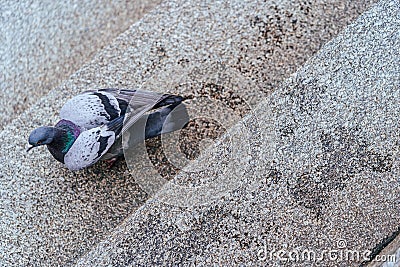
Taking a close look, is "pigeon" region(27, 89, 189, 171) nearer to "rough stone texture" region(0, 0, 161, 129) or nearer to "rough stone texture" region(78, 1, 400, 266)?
"rough stone texture" region(78, 1, 400, 266)

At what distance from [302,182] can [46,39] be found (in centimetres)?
183

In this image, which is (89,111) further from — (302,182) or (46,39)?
(46,39)

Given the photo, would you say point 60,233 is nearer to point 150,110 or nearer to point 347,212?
point 150,110

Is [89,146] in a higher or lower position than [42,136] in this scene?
lower

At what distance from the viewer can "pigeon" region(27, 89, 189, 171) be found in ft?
6.08

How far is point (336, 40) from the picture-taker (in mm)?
1873

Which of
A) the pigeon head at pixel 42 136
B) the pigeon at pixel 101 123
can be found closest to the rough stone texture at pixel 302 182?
the pigeon at pixel 101 123

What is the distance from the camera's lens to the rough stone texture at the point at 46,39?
2740mm

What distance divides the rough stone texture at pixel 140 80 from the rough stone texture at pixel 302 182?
300 mm

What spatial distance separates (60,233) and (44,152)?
15.0 inches

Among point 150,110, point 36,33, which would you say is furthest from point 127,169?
point 36,33

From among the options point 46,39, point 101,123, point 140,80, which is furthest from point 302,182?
point 46,39

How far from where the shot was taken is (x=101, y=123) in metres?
1.89

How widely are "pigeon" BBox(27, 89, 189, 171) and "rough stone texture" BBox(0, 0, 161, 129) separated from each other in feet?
3.04
